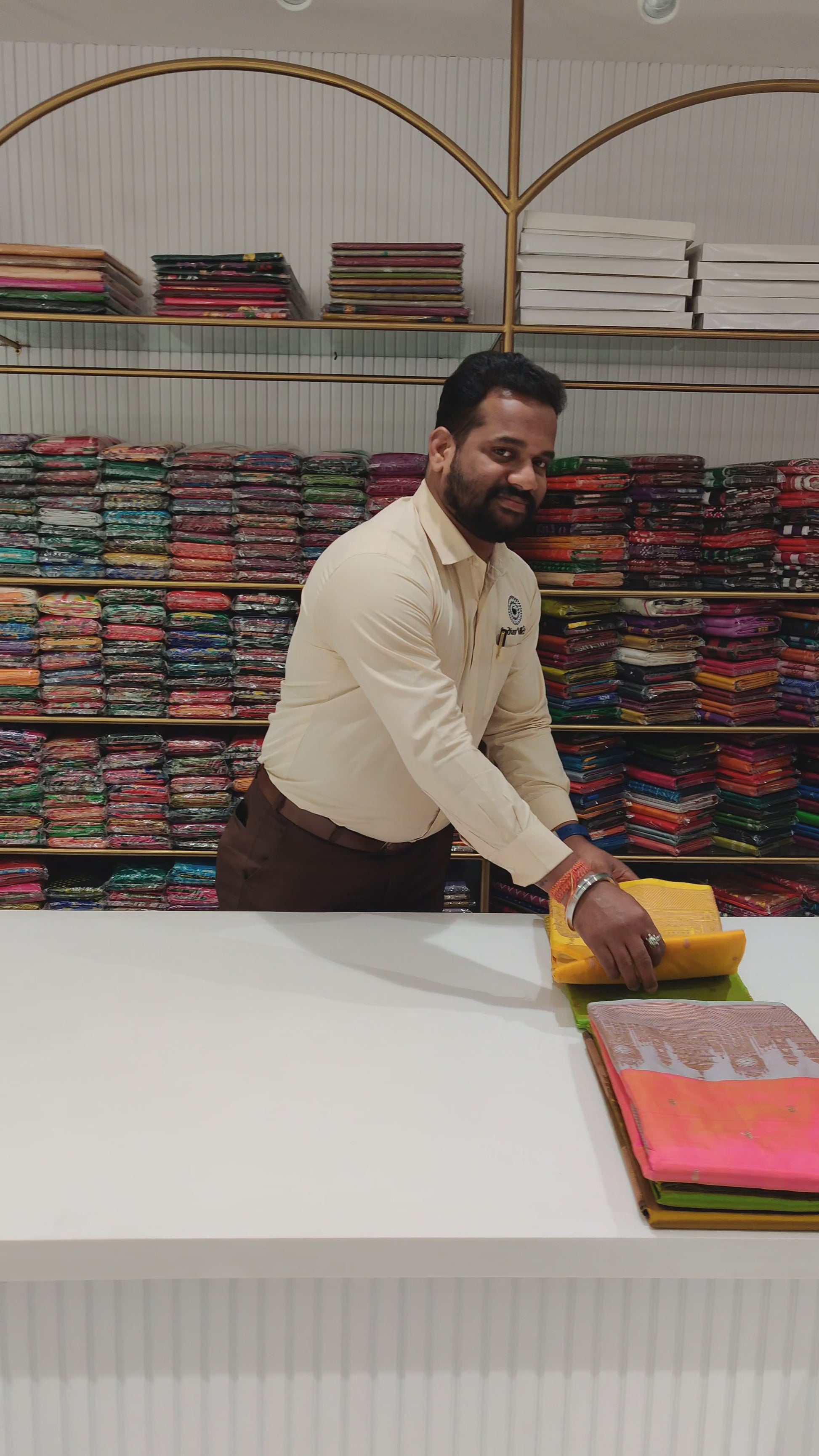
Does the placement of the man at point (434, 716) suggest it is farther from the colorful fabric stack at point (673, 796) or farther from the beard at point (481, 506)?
the colorful fabric stack at point (673, 796)

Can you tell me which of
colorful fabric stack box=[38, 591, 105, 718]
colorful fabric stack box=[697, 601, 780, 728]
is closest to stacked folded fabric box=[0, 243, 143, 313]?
colorful fabric stack box=[38, 591, 105, 718]

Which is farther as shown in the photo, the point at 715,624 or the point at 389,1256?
the point at 715,624

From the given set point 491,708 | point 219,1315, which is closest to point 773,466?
point 491,708

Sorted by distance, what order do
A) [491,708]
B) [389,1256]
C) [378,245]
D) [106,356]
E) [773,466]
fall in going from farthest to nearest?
[106,356] → [773,466] → [378,245] → [491,708] → [389,1256]

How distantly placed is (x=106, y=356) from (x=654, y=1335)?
306cm

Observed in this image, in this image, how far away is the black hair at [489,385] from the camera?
1.66 meters

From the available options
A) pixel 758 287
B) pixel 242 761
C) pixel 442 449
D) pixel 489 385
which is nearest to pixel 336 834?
pixel 442 449

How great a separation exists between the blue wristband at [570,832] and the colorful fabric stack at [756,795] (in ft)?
4.99

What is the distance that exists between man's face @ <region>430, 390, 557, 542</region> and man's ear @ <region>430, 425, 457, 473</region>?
0.7 inches

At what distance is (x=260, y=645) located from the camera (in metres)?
3.10

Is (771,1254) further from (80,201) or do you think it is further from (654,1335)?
(80,201)

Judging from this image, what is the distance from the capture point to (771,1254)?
0.92m

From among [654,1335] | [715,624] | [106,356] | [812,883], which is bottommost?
[812,883]

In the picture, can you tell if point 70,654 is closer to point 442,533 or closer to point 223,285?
point 223,285
